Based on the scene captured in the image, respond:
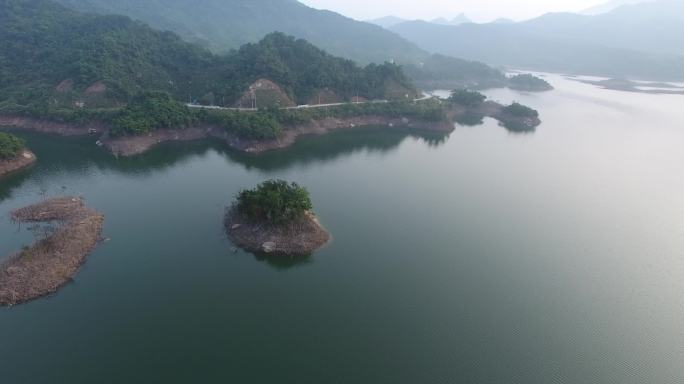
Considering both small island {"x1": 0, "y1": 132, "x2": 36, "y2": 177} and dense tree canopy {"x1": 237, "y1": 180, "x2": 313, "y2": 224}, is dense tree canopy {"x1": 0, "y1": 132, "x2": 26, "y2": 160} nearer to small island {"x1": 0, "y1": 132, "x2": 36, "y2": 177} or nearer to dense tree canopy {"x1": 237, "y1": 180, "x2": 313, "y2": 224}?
small island {"x1": 0, "y1": 132, "x2": 36, "y2": 177}

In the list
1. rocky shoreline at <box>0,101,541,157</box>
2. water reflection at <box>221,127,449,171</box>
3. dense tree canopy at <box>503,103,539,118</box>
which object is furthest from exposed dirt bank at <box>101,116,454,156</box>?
dense tree canopy at <box>503,103,539,118</box>

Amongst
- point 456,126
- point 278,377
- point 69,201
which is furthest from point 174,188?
point 456,126

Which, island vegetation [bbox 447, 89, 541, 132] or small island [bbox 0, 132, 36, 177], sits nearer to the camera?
small island [bbox 0, 132, 36, 177]

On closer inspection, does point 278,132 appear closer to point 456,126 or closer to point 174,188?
point 174,188

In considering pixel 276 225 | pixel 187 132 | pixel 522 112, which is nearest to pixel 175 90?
pixel 187 132

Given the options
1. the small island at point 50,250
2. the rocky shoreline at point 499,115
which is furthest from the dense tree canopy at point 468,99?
the small island at point 50,250

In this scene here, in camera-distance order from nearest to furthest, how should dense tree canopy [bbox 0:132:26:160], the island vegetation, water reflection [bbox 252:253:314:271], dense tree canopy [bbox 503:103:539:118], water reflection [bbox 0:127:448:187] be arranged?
water reflection [bbox 252:253:314:271], dense tree canopy [bbox 0:132:26:160], water reflection [bbox 0:127:448:187], the island vegetation, dense tree canopy [bbox 503:103:539:118]

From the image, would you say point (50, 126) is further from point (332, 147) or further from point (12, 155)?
point (332, 147)
